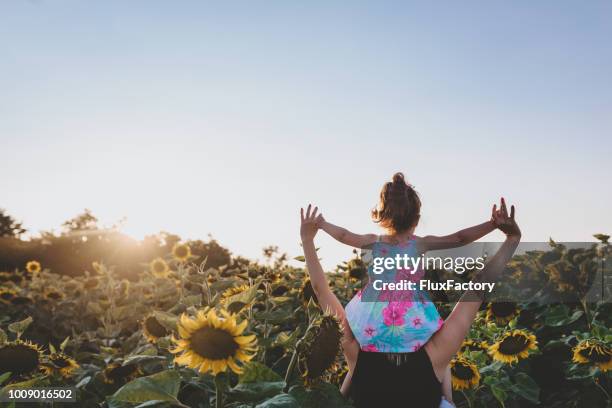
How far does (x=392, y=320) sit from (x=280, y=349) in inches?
27.6

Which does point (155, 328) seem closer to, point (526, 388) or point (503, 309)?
point (526, 388)

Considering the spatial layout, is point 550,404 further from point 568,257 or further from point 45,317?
point 45,317

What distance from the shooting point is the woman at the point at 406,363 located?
3.00 metres

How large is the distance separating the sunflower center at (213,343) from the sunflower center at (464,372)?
177 cm

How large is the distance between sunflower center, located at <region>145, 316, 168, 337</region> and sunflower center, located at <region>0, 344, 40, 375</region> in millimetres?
1027

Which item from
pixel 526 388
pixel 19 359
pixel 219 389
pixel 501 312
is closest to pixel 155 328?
pixel 19 359

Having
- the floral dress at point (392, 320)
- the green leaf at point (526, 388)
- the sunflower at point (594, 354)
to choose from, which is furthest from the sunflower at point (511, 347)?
the floral dress at point (392, 320)

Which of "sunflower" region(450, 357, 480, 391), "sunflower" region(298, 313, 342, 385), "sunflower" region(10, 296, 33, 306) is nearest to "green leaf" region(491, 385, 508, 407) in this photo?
"sunflower" region(450, 357, 480, 391)

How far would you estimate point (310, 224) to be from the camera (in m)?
3.27

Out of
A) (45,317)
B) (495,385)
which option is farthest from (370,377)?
(45,317)

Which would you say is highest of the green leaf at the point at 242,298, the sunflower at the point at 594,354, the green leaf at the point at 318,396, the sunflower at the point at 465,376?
the green leaf at the point at 242,298

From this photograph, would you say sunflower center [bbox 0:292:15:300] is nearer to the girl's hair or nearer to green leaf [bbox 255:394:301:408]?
the girl's hair

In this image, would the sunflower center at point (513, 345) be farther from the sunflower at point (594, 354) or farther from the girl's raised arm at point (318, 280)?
the girl's raised arm at point (318, 280)

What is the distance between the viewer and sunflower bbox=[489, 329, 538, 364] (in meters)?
3.33
